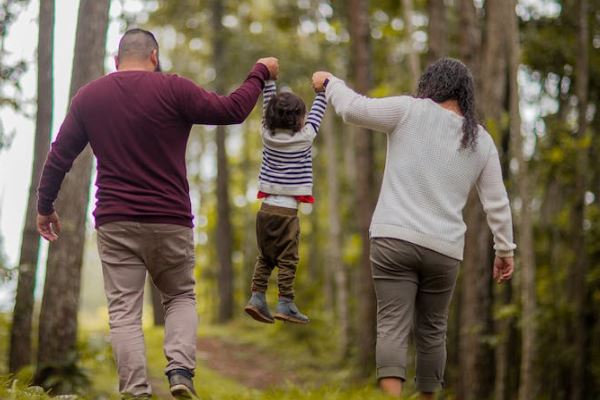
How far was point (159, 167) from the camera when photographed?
4.96m

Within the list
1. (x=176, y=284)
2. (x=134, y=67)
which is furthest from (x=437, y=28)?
(x=176, y=284)

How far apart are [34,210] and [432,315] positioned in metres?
5.04

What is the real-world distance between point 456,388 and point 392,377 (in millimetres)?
8547

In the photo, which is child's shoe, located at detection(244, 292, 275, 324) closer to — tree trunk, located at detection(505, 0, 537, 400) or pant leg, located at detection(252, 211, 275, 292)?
pant leg, located at detection(252, 211, 275, 292)

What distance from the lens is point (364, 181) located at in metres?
15.4

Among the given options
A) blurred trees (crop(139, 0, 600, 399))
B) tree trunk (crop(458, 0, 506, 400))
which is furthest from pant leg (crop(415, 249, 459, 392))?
tree trunk (crop(458, 0, 506, 400))

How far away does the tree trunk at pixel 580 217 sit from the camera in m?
12.7

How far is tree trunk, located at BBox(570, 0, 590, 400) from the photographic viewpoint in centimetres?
1266

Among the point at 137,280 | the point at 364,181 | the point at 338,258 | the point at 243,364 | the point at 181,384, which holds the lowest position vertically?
the point at 243,364

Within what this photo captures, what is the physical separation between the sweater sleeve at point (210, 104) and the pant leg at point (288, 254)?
82 centimetres

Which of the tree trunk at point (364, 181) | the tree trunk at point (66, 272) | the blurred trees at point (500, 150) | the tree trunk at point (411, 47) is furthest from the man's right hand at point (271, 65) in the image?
the tree trunk at point (364, 181)

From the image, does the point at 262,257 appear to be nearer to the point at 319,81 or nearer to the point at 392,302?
the point at 392,302

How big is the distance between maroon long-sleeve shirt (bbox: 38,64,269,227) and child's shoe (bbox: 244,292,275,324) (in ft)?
2.60

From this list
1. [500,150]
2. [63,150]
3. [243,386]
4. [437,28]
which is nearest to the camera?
[63,150]
